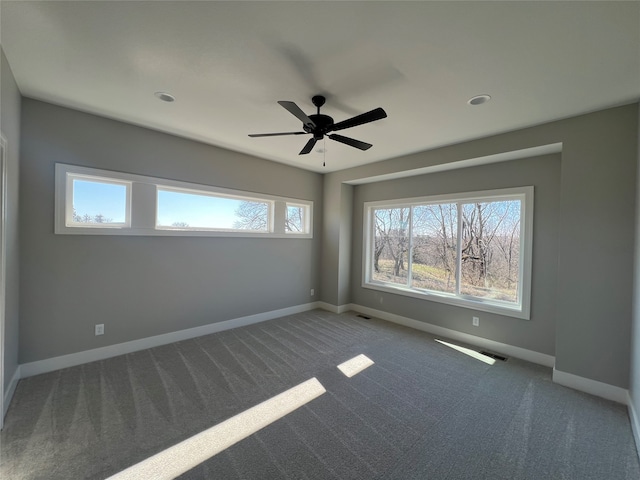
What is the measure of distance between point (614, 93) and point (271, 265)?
4549 millimetres

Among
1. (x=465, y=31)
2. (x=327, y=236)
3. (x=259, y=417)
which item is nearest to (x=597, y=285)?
(x=465, y=31)

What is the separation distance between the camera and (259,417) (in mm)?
2230

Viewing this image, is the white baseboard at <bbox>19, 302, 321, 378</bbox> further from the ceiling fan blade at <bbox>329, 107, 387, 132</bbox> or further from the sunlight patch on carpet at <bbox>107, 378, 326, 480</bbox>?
the ceiling fan blade at <bbox>329, 107, 387, 132</bbox>

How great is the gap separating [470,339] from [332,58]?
3.94 m

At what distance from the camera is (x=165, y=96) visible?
8.61 ft

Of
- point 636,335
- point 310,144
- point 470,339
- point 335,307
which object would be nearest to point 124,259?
point 310,144

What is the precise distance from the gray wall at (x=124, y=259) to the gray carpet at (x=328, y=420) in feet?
1.56

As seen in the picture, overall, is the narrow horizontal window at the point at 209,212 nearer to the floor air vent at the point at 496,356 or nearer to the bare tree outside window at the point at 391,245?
the bare tree outside window at the point at 391,245

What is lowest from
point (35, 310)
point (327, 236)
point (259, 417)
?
point (259, 417)

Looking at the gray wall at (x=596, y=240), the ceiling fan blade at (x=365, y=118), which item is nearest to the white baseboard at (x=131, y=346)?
the ceiling fan blade at (x=365, y=118)

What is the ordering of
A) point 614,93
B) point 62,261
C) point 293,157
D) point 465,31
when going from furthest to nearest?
point 293,157, point 62,261, point 614,93, point 465,31

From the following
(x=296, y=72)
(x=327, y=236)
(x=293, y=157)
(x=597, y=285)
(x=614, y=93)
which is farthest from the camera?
(x=327, y=236)

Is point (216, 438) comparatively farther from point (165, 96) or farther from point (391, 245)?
point (391, 245)

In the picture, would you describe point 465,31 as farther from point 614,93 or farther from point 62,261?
point 62,261
